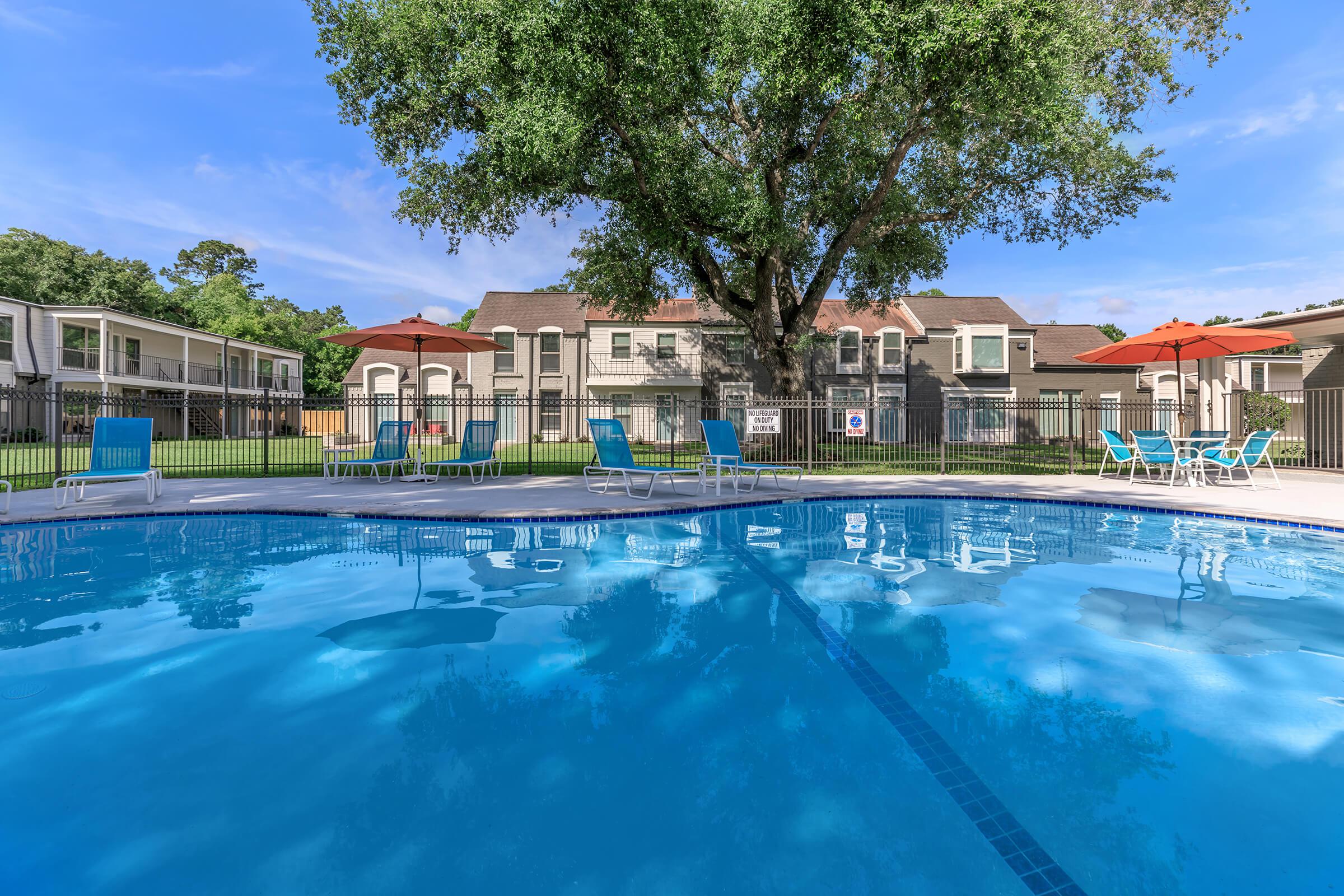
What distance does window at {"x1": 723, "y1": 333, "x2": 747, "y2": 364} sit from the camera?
28547 millimetres

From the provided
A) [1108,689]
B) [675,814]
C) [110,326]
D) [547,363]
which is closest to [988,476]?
[1108,689]

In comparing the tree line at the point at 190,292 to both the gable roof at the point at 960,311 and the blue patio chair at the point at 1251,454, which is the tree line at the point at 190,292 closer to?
the gable roof at the point at 960,311

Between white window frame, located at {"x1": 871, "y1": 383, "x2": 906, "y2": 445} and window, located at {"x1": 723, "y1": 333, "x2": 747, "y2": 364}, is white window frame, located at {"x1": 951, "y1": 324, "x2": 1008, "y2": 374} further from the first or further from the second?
window, located at {"x1": 723, "y1": 333, "x2": 747, "y2": 364}

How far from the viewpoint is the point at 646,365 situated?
2842cm

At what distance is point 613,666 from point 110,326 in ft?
119

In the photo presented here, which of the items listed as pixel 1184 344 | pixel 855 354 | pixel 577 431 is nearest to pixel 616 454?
pixel 1184 344

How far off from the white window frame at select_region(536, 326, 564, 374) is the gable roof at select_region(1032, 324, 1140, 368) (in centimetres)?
2245

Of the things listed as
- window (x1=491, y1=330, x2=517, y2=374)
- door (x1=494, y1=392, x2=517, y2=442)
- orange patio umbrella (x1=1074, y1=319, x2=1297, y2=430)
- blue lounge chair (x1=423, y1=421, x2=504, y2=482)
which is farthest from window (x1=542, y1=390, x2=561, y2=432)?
orange patio umbrella (x1=1074, y1=319, x2=1297, y2=430)

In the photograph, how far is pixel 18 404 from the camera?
27172 millimetres

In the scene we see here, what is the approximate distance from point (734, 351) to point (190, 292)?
49.9 metres

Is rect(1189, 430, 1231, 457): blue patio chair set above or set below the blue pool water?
above

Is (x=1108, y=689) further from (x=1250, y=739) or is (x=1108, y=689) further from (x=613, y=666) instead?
(x=613, y=666)

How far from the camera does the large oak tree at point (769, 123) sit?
11.4 meters

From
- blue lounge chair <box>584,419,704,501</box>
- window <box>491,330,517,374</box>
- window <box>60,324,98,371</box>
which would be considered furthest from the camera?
window <box>491,330,517,374</box>
